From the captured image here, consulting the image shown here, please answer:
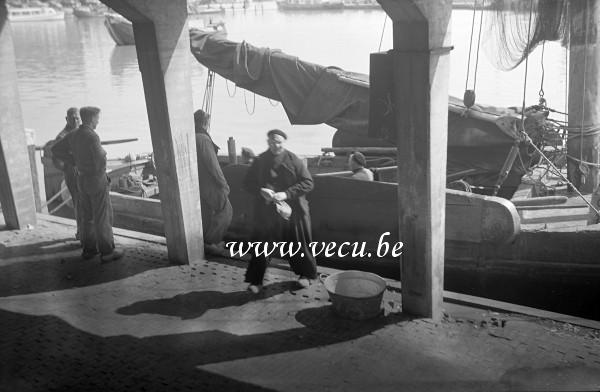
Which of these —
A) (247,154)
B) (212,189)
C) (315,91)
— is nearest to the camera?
(212,189)

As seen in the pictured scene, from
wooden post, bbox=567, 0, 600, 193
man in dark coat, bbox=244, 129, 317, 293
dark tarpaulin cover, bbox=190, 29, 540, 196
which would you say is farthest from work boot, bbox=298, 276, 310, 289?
wooden post, bbox=567, 0, 600, 193

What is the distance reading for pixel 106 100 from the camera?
3291cm

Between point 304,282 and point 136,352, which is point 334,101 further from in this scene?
point 136,352

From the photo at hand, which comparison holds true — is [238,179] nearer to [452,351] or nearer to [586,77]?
[452,351]

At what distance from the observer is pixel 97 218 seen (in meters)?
7.81

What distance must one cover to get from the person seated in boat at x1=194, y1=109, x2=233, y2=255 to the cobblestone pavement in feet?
2.32

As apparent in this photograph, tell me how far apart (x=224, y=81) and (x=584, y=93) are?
2892 centimetres

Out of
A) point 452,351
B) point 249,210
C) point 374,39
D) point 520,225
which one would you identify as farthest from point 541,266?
point 374,39

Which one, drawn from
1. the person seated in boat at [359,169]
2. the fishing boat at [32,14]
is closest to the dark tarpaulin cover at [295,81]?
the person seated in boat at [359,169]

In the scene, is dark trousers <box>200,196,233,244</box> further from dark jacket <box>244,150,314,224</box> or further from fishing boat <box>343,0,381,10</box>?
fishing boat <box>343,0,381,10</box>

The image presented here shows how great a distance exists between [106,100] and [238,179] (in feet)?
84.1

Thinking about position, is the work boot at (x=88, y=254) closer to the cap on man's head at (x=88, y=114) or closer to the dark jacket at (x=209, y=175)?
the dark jacket at (x=209, y=175)

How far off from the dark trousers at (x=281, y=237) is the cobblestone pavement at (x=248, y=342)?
0.23 m

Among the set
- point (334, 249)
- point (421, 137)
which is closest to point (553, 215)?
point (334, 249)
